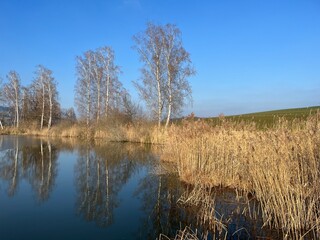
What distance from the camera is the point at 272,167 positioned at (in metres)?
5.63

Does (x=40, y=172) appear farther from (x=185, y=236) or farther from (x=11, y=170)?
(x=185, y=236)

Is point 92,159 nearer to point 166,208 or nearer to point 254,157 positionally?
point 166,208

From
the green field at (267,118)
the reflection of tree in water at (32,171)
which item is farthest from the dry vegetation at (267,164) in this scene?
the reflection of tree in water at (32,171)

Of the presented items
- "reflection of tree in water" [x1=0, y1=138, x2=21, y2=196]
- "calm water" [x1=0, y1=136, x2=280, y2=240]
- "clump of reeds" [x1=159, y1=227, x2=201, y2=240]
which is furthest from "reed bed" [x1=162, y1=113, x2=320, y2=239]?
"reflection of tree in water" [x1=0, y1=138, x2=21, y2=196]

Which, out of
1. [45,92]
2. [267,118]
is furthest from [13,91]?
[267,118]

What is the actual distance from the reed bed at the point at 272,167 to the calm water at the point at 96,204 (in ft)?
1.76

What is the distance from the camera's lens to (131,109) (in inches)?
1159

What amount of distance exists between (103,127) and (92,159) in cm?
1278

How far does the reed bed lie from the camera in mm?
5160

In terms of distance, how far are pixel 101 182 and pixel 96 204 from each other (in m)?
2.54

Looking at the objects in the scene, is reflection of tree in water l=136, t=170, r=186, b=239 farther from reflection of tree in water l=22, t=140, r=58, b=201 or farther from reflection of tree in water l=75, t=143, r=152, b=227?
reflection of tree in water l=22, t=140, r=58, b=201

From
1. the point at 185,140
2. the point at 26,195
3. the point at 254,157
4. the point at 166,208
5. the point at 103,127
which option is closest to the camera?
the point at 254,157

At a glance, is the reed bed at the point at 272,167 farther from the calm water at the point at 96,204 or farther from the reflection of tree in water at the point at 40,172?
the reflection of tree in water at the point at 40,172

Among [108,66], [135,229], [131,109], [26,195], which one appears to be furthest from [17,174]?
[108,66]
